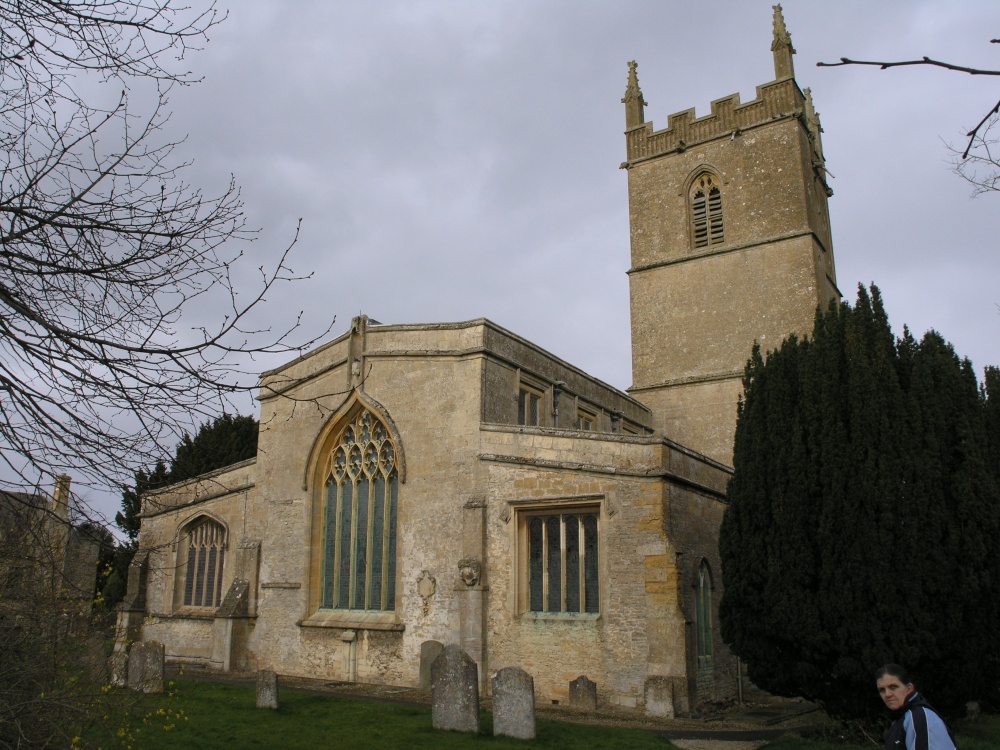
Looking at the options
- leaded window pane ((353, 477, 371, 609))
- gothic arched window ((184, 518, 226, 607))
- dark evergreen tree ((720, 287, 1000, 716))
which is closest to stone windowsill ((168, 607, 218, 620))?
gothic arched window ((184, 518, 226, 607))

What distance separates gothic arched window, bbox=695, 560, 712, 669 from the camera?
45.5 ft

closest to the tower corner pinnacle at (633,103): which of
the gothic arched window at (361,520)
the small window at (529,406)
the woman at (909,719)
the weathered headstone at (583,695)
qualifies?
the small window at (529,406)

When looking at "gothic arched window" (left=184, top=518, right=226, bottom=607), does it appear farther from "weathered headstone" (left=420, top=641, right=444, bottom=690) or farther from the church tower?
the church tower

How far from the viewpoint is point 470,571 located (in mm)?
14156

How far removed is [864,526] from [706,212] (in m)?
16.2

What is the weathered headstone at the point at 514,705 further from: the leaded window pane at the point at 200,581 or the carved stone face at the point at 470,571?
the leaded window pane at the point at 200,581

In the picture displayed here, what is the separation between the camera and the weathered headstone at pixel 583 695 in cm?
1244

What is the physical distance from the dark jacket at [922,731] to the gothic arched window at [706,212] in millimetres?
20543

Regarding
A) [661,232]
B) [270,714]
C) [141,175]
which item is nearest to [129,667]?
[270,714]

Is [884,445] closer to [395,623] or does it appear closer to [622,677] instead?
[622,677]

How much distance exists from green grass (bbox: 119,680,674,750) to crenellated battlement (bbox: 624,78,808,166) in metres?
18.8

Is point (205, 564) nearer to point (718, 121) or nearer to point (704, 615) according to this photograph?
point (704, 615)

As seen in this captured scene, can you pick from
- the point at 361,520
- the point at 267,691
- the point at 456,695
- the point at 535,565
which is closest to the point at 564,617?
the point at 535,565

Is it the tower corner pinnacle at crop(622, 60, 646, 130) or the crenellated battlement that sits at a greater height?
the tower corner pinnacle at crop(622, 60, 646, 130)
